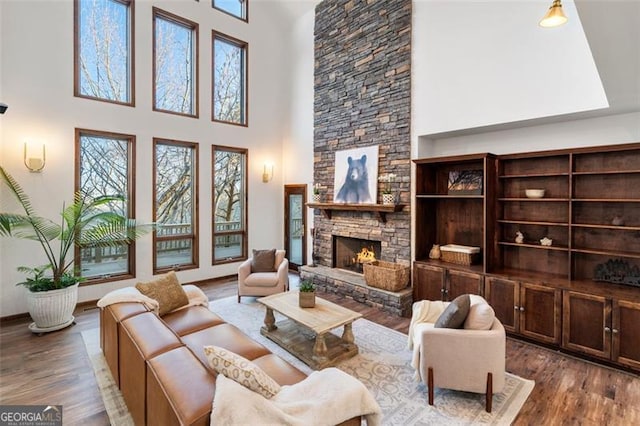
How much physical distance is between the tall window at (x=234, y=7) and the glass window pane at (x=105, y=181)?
3333mm

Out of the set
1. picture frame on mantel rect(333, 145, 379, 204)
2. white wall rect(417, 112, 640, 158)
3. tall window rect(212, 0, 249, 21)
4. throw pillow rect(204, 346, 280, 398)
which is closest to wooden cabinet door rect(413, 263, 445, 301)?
picture frame on mantel rect(333, 145, 379, 204)

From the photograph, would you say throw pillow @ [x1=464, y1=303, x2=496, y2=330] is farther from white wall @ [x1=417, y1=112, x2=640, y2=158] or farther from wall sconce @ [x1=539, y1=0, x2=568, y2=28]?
white wall @ [x1=417, y1=112, x2=640, y2=158]

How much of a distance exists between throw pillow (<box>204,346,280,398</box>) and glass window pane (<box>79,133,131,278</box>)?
179 inches

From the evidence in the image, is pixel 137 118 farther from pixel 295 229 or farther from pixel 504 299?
pixel 504 299

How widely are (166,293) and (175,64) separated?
4.57 m

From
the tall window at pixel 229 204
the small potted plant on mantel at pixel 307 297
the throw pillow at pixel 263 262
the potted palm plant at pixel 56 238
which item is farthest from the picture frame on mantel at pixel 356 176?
the potted palm plant at pixel 56 238

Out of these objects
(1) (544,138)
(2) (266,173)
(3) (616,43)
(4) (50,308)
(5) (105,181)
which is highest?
(3) (616,43)

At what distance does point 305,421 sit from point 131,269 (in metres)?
5.08

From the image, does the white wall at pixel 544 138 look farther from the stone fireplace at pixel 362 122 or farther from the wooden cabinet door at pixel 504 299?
the wooden cabinet door at pixel 504 299

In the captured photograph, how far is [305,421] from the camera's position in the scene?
4.85 ft

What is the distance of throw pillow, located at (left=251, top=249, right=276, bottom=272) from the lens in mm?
5180

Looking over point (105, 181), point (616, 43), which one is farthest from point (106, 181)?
point (616, 43)

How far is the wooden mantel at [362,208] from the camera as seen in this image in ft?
16.3

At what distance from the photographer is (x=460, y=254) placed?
14.6ft
